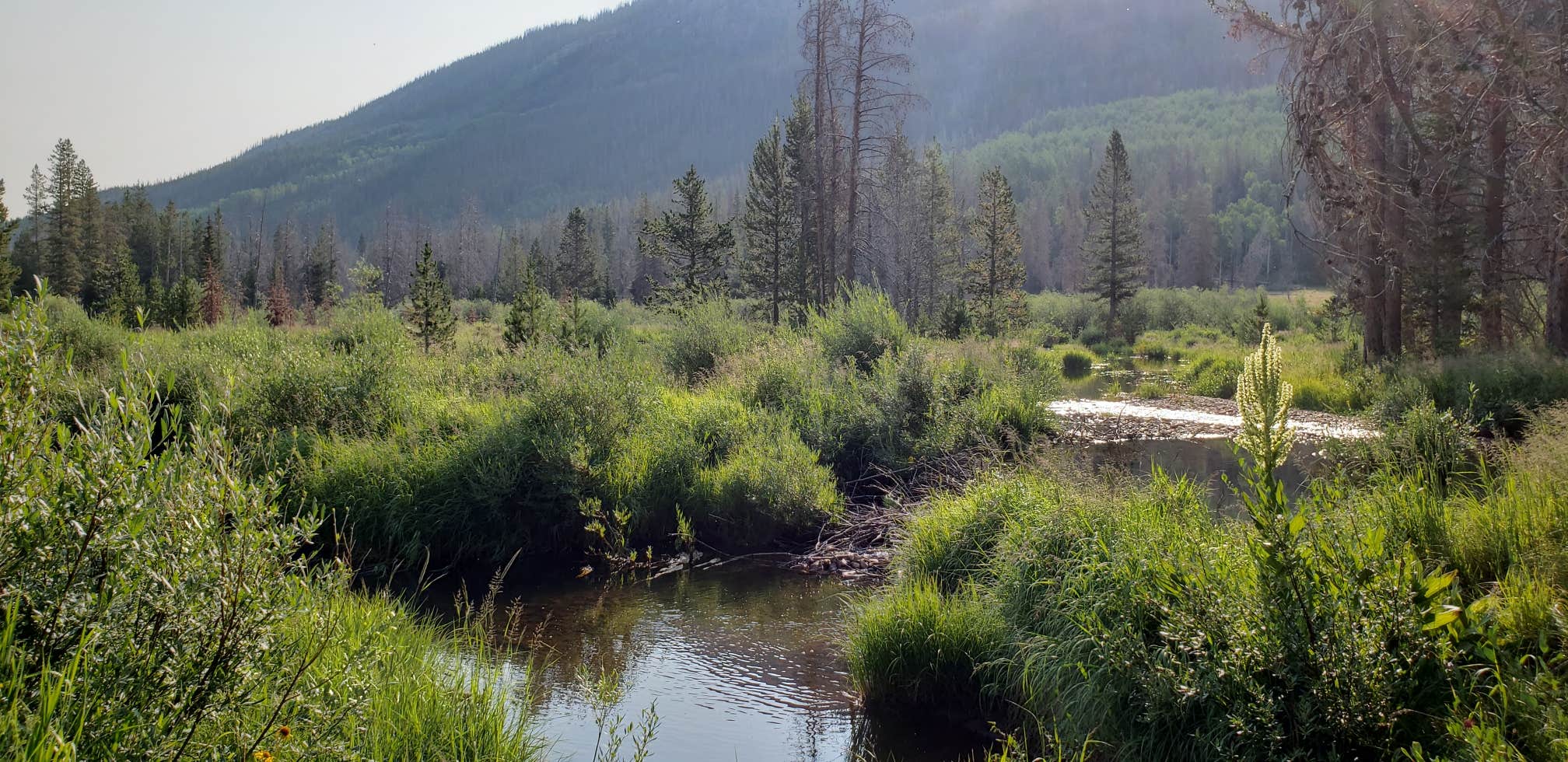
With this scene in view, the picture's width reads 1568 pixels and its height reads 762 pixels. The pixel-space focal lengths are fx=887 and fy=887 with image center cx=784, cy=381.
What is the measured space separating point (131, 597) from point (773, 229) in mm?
33729

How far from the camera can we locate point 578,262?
63.0 metres

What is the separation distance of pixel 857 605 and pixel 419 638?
10.5ft

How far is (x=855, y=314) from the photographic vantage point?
1617cm

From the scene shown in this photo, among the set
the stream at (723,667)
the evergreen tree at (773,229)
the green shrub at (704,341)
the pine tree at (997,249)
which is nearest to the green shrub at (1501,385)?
the stream at (723,667)

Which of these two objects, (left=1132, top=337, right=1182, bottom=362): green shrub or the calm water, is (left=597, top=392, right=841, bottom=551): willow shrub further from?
(left=1132, top=337, right=1182, bottom=362): green shrub

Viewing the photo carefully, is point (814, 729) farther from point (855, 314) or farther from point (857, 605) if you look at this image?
point (855, 314)

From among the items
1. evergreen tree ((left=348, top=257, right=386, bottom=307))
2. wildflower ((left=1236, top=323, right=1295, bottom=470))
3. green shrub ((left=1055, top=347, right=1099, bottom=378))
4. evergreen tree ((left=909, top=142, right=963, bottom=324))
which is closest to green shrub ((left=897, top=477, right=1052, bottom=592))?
wildflower ((left=1236, top=323, right=1295, bottom=470))

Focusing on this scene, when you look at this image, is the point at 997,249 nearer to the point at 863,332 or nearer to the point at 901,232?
the point at 901,232

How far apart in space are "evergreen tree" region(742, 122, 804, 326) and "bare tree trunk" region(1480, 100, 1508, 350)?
71.1 ft

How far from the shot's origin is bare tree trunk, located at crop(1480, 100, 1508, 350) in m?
14.4

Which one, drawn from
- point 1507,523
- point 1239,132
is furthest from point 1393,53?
point 1239,132

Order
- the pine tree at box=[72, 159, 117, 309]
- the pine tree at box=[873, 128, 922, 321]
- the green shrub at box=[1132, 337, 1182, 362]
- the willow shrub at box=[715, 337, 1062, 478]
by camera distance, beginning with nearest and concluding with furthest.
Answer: the willow shrub at box=[715, 337, 1062, 478] → the green shrub at box=[1132, 337, 1182, 362] → the pine tree at box=[873, 128, 922, 321] → the pine tree at box=[72, 159, 117, 309]

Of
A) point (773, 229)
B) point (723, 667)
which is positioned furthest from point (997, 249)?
point (723, 667)

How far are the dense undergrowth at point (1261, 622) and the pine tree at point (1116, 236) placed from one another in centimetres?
4321
